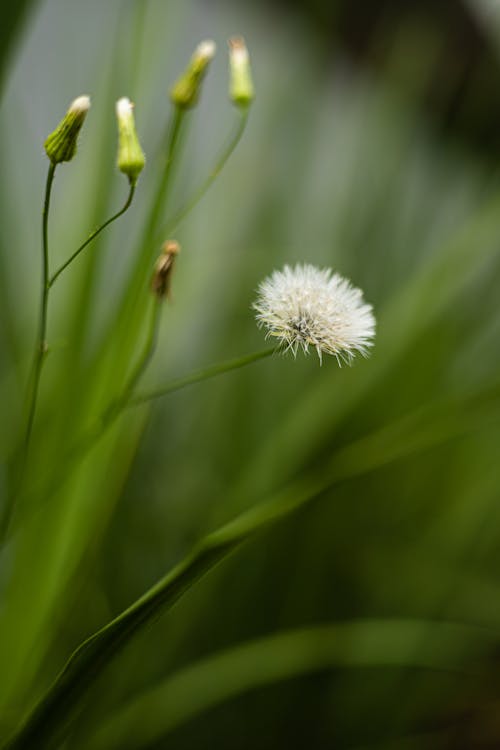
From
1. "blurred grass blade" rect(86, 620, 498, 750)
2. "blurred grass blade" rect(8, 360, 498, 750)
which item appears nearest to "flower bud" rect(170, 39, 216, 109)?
"blurred grass blade" rect(8, 360, 498, 750)

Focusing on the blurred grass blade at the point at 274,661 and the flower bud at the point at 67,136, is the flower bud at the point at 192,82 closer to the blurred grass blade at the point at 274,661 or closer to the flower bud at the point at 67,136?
the flower bud at the point at 67,136

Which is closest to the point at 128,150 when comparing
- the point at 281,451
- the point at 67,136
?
the point at 67,136

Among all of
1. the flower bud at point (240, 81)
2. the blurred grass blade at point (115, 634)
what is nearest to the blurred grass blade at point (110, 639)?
the blurred grass blade at point (115, 634)

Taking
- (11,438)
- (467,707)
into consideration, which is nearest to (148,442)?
(11,438)

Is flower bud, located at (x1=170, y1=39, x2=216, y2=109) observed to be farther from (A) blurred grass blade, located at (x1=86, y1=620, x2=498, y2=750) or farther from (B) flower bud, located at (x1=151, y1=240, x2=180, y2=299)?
(A) blurred grass blade, located at (x1=86, y1=620, x2=498, y2=750)

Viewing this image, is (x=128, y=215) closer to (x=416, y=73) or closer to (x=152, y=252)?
(x=416, y=73)
